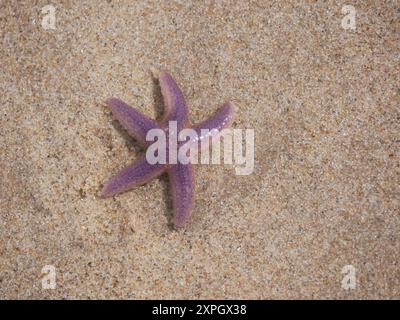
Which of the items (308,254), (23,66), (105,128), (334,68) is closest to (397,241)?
(308,254)

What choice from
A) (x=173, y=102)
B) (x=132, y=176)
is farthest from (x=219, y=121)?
(x=132, y=176)

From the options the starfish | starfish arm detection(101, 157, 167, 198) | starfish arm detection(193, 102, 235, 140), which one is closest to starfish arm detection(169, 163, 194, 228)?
the starfish

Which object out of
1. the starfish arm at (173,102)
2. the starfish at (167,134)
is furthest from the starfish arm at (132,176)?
the starfish arm at (173,102)

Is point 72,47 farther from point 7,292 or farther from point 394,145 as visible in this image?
point 394,145

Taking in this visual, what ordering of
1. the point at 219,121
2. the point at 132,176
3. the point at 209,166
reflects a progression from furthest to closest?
1. the point at 209,166
2. the point at 219,121
3. the point at 132,176

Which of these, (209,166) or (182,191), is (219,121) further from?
(182,191)

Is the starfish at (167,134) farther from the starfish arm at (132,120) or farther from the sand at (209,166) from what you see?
the sand at (209,166)

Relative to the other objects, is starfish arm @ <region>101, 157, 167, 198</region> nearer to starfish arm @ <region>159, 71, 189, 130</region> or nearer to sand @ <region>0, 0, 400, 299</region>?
sand @ <region>0, 0, 400, 299</region>
